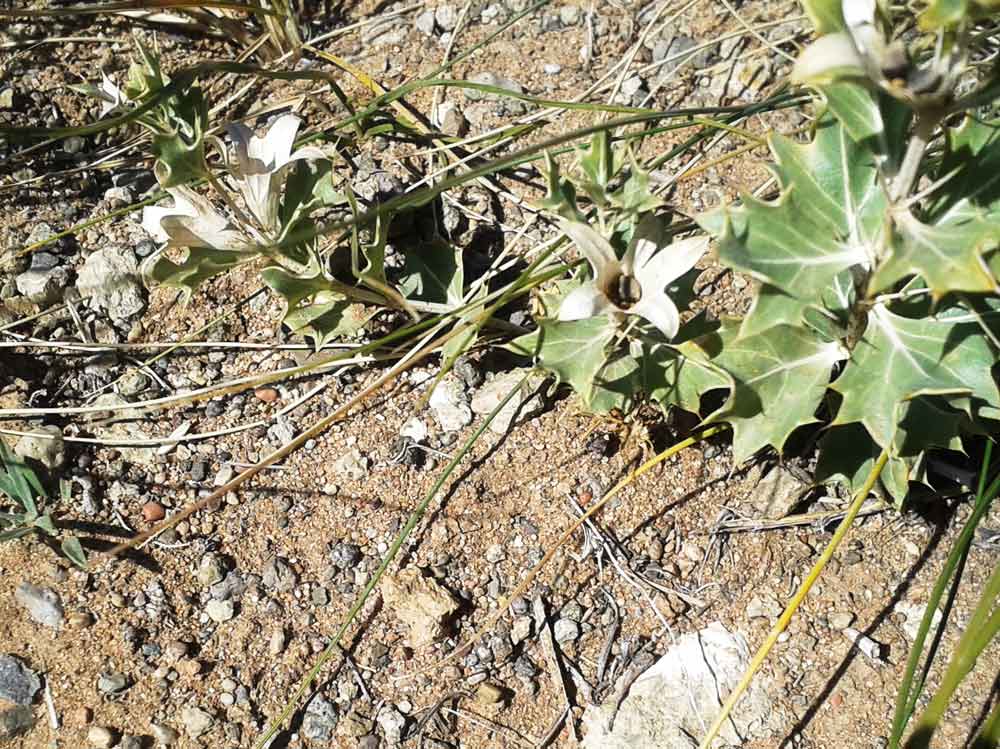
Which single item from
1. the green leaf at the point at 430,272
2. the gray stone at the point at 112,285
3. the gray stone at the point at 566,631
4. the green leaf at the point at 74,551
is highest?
the gray stone at the point at 112,285

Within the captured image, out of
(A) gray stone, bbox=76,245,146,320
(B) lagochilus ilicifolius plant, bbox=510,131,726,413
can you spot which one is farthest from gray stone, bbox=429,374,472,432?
(A) gray stone, bbox=76,245,146,320

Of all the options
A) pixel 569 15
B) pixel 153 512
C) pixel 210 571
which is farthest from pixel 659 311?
pixel 569 15

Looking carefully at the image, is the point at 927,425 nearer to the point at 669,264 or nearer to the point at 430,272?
the point at 669,264

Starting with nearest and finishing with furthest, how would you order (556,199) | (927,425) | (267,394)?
(556,199), (927,425), (267,394)

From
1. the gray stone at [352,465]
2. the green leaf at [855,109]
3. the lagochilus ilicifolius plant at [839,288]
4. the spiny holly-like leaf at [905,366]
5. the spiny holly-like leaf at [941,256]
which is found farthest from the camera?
the gray stone at [352,465]

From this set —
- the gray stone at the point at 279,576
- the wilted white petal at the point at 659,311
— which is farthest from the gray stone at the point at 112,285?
the wilted white petal at the point at 659,311

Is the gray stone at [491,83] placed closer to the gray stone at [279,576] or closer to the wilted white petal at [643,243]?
the wilted white petal at [643,243]
